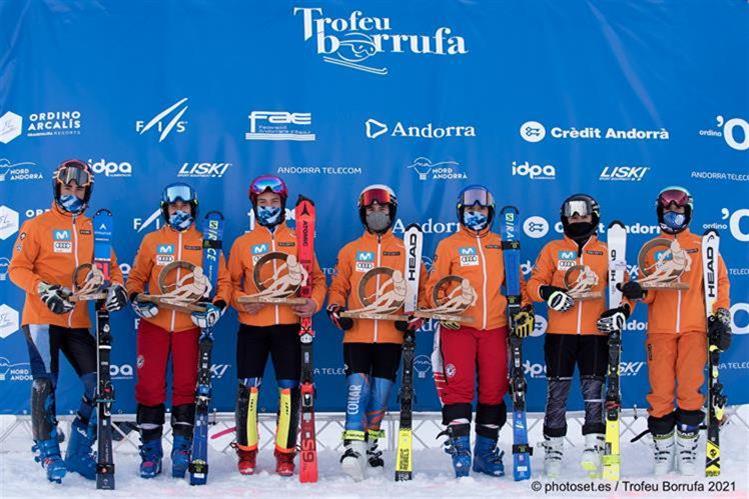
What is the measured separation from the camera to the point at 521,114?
778 cm

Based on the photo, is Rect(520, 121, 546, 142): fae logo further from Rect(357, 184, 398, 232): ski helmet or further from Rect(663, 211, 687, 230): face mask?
Rect(357, 184, 398, 232): ski helmet

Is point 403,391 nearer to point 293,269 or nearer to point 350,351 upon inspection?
point 350,351

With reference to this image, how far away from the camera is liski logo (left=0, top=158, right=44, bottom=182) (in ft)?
24.7

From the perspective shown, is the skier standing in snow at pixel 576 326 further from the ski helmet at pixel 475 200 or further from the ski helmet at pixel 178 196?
the ski helmet at pixel 178 196

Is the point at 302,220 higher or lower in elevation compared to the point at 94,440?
higher

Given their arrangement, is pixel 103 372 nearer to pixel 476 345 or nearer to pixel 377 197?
pixel 377 197

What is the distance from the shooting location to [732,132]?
7945mm

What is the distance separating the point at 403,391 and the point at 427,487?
28.8 inches

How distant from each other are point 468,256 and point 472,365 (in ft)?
2.80

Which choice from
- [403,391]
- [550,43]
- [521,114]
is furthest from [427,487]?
[550,43]

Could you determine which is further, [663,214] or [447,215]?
[447,215]

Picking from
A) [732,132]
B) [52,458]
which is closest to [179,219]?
[52,458]

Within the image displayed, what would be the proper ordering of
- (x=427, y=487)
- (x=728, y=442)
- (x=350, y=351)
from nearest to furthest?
(x=427, y=487), (x=350, y=351), (x=728, y=442)

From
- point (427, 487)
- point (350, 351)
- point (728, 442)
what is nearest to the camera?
point (427, 487)
